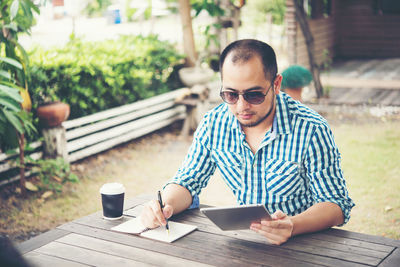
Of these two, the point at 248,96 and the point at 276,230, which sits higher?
the point at 248,96

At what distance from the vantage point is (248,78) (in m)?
2.36

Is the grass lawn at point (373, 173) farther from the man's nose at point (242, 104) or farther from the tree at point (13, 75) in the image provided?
the tree at point (13, 75)

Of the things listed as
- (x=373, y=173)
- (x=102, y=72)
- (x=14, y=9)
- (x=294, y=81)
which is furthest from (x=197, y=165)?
(x=102, y=72)

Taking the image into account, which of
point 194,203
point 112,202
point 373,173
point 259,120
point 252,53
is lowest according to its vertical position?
point 373,173

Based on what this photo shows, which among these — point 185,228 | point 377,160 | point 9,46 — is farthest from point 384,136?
point 185,228

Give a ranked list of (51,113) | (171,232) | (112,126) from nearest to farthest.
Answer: (171,232)
(51,113)
(112,126)

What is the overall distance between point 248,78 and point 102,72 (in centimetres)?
481

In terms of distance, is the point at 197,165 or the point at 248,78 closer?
the point at 248,78

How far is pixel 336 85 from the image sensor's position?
11.1 m

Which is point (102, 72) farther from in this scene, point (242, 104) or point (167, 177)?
point (242, 104)

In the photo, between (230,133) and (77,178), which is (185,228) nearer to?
(230,133)

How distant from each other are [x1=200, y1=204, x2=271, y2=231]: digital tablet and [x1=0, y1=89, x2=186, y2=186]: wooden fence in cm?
396

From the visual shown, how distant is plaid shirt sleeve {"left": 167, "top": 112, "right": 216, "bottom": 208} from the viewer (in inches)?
105

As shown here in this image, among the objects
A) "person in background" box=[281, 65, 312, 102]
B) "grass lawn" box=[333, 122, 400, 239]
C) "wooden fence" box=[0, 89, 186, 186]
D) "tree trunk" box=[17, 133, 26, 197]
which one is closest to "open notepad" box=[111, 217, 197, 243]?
"grass lawn" box=[333, 122, 400, 239]
